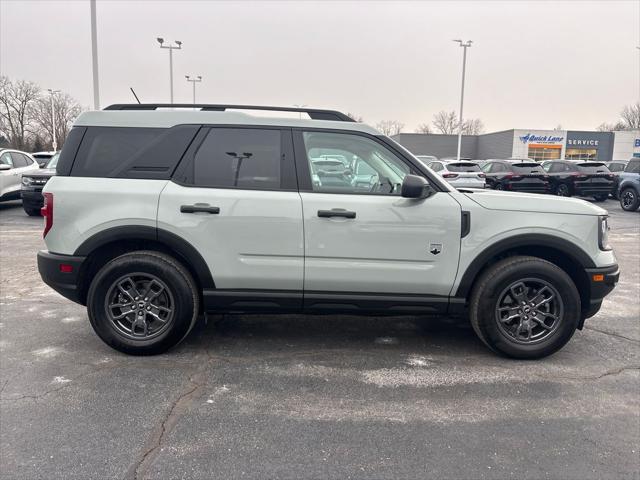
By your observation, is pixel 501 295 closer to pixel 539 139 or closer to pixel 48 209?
pixel 48 209

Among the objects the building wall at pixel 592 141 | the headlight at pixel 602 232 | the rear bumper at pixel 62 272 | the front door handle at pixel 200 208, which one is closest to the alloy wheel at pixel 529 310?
the headlight at pixel 602 232

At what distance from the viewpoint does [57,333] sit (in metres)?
4.57

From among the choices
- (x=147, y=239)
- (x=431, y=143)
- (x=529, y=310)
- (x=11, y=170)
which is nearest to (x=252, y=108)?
(x=147, y=239)

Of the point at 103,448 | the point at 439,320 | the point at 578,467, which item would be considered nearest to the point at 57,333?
the point at 103,448

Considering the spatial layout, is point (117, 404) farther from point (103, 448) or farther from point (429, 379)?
point (429, 379)

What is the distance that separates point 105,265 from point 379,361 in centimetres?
236

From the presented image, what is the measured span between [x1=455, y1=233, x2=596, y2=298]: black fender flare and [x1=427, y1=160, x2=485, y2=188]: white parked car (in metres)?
12.7

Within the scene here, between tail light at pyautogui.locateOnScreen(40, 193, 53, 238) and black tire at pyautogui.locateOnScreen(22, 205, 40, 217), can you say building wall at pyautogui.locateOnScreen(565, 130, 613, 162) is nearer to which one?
black tire at pyautogui.locateOnScreen(22, 205, 40, 217)

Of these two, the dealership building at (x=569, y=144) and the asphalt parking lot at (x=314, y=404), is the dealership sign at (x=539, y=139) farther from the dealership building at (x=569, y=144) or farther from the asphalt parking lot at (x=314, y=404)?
the asphalt parking lot at (x=314, y=404)

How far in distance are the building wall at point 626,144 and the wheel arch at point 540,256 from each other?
58012 millimetres

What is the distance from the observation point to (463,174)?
1714cm

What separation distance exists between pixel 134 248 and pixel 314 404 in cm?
198

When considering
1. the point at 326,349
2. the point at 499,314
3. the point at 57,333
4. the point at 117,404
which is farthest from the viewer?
the point at 57,333

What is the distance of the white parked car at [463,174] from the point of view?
1683 cm
